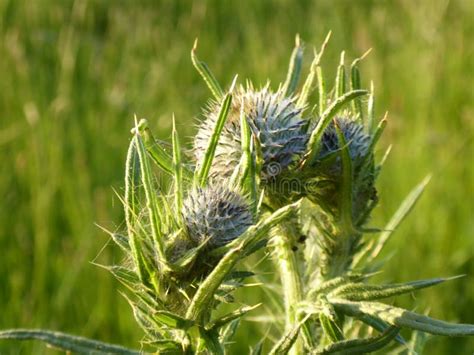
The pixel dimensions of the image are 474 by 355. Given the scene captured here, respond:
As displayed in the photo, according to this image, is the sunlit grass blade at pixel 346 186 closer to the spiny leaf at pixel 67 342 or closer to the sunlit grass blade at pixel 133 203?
the sunlit grass blade at pixel 133 203

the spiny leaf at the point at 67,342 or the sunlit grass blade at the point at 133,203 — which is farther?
the spiny leaf at the point at 67,342

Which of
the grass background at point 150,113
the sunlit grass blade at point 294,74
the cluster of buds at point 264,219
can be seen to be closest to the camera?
the cluster of buds at point 264,219

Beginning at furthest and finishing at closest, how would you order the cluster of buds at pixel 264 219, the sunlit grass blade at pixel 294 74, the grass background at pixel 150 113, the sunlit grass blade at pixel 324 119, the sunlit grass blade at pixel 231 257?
the grass background at pixel 150 113, the sunlit grass blade at pixel 294 74, the sunlit grass blade at pixel 324 119, the cluster of buds at pixel 264 219, the sunlit grass blade at pixel 231 257

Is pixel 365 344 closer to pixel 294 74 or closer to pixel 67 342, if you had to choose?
pixel 67 342

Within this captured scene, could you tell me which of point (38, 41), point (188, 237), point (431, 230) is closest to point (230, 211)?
point (188, 237)

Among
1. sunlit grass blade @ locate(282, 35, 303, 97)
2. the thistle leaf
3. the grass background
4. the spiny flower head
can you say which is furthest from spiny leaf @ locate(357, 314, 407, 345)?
the grass background

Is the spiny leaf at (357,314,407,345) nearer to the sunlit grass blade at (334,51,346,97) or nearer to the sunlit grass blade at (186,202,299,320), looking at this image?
the sunlit grass blade at (186,202,299,320)

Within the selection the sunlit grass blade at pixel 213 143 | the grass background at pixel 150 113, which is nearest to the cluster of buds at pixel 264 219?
the sunlit grass blade at pixel 213 143

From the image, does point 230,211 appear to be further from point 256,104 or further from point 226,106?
point 256,104
